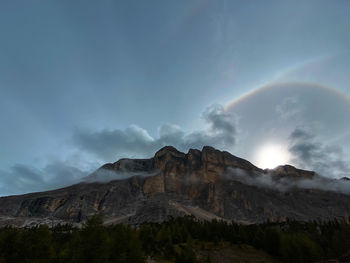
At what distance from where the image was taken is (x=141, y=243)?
60.3 metres

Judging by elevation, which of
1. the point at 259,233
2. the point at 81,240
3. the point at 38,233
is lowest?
the point at 81,240

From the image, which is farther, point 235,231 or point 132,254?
point 235,231

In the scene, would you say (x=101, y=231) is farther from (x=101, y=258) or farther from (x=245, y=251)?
(x=245, y=251)

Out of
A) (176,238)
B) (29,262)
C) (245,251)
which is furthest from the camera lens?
(176,238)

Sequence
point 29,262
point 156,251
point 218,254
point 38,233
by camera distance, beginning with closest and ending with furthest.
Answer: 1. point 29,262
2. point 38,233
3. point 156,251
4. point 218,254

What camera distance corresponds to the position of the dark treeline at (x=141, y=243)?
36134mm

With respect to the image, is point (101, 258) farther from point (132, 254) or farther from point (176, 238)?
point (176, 238)

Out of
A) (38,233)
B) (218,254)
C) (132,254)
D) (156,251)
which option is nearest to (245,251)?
(218,254)

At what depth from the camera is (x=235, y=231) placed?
117938 millimetres

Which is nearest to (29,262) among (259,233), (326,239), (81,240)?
(81,240)

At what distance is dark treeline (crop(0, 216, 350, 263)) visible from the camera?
36134 mm

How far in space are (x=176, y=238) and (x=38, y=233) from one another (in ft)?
214

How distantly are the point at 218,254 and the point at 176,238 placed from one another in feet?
66.5

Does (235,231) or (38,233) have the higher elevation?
(235,231)
